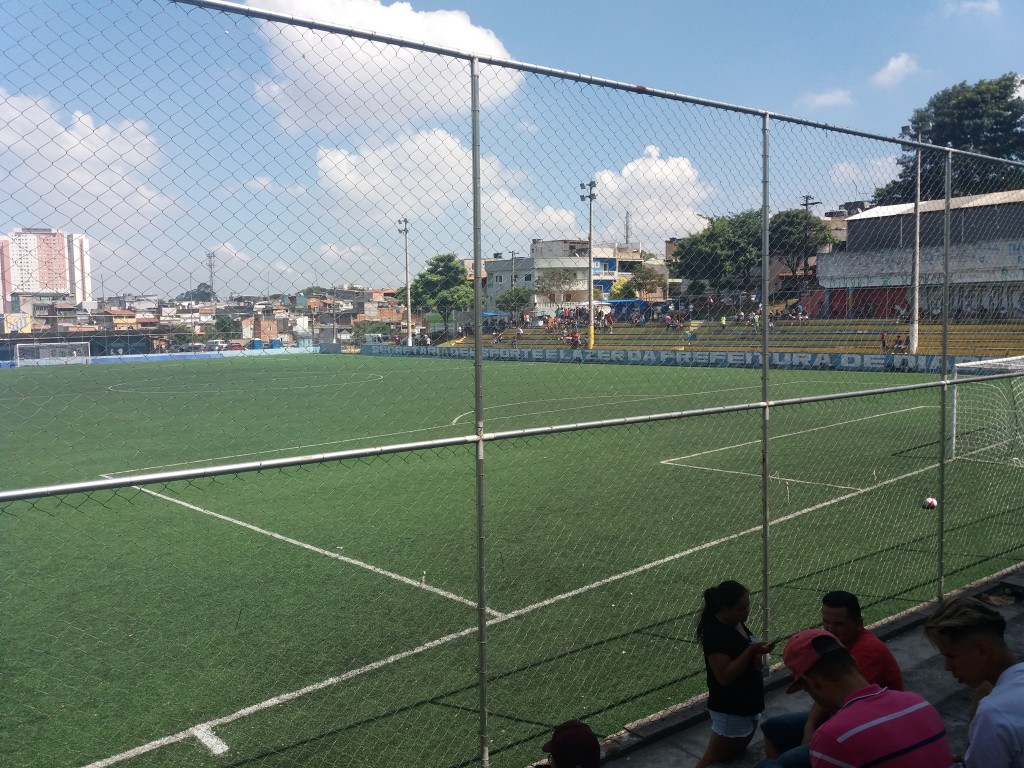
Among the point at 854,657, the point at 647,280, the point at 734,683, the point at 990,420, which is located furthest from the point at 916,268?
the point at 990,420

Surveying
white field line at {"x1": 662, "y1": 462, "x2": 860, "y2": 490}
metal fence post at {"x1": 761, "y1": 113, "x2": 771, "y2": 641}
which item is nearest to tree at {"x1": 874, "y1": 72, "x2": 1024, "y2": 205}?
white field line at {"x1": 662, "y1": 462, "x2": 860, "y2": 490}

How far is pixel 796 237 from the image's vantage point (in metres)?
5.79

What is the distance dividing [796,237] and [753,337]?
86cm

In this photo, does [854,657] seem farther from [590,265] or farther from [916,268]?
[916,268]

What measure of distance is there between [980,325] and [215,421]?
1909 cm

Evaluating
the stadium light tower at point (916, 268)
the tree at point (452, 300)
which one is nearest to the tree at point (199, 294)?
the tree at point (452, 300)

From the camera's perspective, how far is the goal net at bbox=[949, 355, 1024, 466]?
42.9ft

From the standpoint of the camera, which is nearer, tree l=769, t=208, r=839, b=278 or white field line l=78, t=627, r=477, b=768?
white field line l=78, t=627, r=477, b=768

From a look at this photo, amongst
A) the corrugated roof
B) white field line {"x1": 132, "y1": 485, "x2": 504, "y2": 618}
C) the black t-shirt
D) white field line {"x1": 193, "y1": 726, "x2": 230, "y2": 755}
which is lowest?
white field line {"x1": 193, "y1": 726, "x2": 230, "y2": 755}

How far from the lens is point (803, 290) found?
19.8 ft

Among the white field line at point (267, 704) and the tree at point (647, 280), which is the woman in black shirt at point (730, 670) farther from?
the white field line at point (267, 704)

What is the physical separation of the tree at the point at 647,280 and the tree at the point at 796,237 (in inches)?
36.6

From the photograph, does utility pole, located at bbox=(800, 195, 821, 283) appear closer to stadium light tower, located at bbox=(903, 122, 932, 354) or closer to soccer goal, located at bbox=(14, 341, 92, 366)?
stadium light tower, located at bbox=(903, 122, 932, 354)

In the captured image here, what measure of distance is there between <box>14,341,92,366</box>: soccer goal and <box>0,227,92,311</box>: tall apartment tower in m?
0.37
